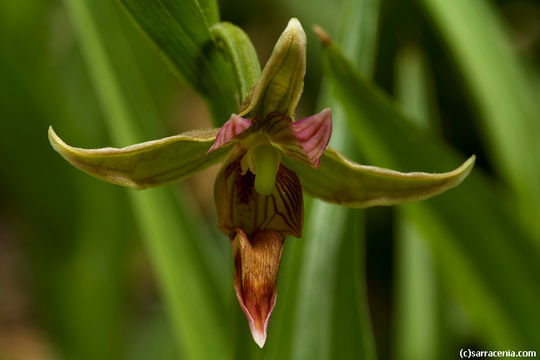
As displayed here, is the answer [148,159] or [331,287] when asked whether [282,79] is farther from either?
[331,287]

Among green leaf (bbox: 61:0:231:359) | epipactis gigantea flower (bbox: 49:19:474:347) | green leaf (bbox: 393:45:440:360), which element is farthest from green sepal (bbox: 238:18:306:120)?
green leaf (bbox: 393:45:440:360)

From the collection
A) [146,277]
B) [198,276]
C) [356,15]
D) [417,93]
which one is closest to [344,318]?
[198,276]

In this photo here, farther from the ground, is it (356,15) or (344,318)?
(356,15)

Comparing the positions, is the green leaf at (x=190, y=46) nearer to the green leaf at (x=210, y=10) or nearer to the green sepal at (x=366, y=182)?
the green leaf at (x=210, y=10)

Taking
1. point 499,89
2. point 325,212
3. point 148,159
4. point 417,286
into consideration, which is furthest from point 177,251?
point 499,89

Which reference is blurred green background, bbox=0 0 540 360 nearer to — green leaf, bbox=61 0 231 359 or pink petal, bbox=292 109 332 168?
green leaf, bbox=61 0 231 359

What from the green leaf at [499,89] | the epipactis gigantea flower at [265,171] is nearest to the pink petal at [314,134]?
the epipactis gigantea flower at [265,171]

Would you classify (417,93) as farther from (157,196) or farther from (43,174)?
(43,174)
